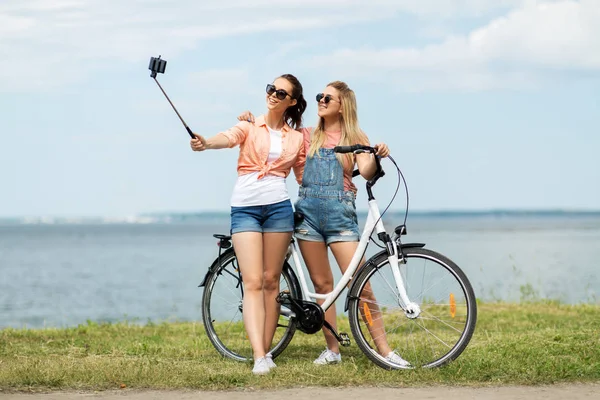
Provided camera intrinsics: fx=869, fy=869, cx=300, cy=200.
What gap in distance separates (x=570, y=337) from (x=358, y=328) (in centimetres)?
249

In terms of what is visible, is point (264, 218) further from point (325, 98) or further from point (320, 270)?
point (325, 98)

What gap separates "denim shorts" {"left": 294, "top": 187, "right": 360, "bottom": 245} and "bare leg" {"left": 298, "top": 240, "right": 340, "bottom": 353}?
6cm

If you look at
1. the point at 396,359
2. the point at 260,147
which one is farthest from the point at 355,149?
the point at 396,359

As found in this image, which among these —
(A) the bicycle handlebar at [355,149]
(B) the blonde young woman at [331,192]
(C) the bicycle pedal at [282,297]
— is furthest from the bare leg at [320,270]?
(A) the bicycle handlebar at [355,149]

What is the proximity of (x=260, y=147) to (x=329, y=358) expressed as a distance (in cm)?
172

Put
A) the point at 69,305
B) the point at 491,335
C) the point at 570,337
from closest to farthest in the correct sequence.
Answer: the point at 570,337
the point at 491,335
the point at 69,305

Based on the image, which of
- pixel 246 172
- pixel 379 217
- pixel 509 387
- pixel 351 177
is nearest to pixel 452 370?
pixel 509 387

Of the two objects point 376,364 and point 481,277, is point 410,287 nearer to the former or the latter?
point 376,364

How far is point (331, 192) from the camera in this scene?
255 inches

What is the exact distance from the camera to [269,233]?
6.48m

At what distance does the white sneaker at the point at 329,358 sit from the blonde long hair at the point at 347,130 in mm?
1474

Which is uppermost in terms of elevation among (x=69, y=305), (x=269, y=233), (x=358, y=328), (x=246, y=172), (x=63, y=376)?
(x=246, y=172)

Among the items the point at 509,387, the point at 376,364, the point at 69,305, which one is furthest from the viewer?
the point at 69,305

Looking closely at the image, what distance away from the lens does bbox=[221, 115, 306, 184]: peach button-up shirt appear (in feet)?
21.1
